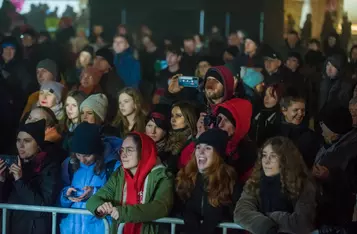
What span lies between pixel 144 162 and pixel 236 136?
2.93 feet

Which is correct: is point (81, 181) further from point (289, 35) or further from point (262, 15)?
point (262, 15)

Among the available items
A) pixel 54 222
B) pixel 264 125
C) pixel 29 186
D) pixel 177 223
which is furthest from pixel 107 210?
pixel 264 125

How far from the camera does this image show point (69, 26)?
14.6m

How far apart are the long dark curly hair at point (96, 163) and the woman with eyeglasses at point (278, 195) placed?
1206mm

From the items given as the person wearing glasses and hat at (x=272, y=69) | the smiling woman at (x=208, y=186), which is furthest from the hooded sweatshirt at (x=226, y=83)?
the person wearing glasses and hat at (x=272, y=69)

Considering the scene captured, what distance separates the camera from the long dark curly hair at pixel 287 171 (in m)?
4.96

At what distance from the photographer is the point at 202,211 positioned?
16.9 ft

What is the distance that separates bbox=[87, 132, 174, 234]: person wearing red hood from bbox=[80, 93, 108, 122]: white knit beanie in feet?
5.41

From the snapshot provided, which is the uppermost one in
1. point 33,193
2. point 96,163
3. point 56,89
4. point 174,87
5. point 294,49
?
point 294,49

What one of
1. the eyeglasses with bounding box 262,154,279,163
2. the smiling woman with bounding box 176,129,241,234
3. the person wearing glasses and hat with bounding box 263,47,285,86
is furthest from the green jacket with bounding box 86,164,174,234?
the person wearing glasses and hat with bounding box 263,47,285,86

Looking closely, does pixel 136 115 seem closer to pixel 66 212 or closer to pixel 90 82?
pixel 90 82

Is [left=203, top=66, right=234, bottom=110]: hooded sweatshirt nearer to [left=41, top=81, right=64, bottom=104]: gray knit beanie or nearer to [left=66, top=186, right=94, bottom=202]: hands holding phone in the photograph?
[left=66, top=186, right=94, bottom=202]: hands holding phone

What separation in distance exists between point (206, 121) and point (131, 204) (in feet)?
3.42

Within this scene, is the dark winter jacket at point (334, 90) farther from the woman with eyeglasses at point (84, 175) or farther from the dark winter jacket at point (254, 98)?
the woman with eyeglasses at point (84, 175)
